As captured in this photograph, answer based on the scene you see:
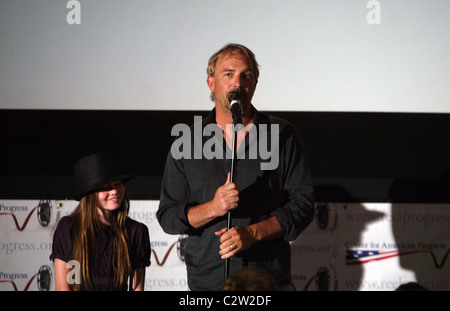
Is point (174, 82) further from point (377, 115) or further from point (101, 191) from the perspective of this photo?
point (377, 115)

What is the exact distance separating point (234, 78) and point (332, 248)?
5.48ft

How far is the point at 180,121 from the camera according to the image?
351 centimetres

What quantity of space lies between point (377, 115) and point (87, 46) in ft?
7.10

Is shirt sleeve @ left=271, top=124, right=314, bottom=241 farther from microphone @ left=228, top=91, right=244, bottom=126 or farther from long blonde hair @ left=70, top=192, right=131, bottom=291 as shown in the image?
long blonde hair @ left=70, top=192, right=131, bottom=291

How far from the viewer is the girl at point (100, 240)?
2428 mm

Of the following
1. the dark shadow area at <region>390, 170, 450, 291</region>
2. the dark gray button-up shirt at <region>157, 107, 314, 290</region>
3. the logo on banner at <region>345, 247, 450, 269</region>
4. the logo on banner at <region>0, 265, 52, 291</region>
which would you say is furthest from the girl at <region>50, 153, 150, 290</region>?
the dark shadow area at <region>390, 170, 450, 291</region>

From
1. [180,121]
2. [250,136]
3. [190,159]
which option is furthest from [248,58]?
[180,121]

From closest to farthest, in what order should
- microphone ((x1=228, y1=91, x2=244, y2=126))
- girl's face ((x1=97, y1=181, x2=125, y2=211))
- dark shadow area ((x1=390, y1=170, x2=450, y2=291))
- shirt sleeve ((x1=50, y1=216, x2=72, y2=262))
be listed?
microphone ((x1=228, y1=91, x2=244, y2=126)) < shirt sleeve ((x1=50, y1=216, x2=72, y2=262)) < girl's face ((x1=97, y1=181, x2=125, y2=211)) < dark shadow area ((x1=390, y1=170, x2=450, y2=291))

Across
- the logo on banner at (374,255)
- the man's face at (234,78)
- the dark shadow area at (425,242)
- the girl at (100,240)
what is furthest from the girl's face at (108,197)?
the dark shadow area at (425,242)

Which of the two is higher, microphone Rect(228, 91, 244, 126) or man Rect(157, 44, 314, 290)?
microphone Rect(228, 91, 244, 126)

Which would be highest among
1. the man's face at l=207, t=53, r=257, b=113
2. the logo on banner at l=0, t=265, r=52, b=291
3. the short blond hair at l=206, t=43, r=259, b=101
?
the short blond hair at l=206, t=43, r=259, b=101

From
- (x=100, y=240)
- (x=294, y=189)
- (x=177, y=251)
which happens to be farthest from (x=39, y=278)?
(x=294, y=189)

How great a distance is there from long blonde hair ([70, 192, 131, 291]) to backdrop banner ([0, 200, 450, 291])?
2.72 ft

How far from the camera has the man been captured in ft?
7.23
